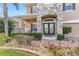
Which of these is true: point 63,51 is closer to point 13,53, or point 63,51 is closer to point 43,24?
point 43,24

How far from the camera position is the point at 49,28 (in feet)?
8.16

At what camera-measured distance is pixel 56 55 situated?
2.46 metres

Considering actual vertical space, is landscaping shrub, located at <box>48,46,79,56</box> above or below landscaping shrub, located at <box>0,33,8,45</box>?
below

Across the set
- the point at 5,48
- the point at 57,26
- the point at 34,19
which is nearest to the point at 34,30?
the point at 34,19

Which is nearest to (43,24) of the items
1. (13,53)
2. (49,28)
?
(49,28)

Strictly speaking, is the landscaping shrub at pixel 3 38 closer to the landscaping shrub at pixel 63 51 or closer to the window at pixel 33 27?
the window at pixel 33 27

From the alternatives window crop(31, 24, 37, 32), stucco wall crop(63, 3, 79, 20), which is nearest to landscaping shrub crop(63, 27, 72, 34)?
stucco wall crop(63, 3, 79, 20)

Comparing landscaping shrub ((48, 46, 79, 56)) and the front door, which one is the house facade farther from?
landscaping shrub ((48, 46, 79, 56))

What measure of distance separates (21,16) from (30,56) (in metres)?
0.61

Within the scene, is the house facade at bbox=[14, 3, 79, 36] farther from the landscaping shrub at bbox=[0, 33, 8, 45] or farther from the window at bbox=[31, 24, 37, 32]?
the landscaping shrub at bbox=[0, 33, 8, 45]

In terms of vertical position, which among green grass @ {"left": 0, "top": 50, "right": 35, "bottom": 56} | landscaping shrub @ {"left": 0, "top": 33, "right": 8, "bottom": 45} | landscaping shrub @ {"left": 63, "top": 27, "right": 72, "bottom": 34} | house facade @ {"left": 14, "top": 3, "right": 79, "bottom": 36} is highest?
house facade @ {"left": 14, "top": 3, "right": 79, "bottom": 36}

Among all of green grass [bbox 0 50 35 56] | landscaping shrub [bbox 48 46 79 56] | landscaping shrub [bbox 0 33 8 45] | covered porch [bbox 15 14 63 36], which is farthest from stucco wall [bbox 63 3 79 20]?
landscaping shrub [bbox 0 33 8 45]

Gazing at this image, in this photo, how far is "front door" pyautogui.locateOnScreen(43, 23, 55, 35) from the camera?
8.13ft

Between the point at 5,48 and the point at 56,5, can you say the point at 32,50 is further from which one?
the point at 56,5
